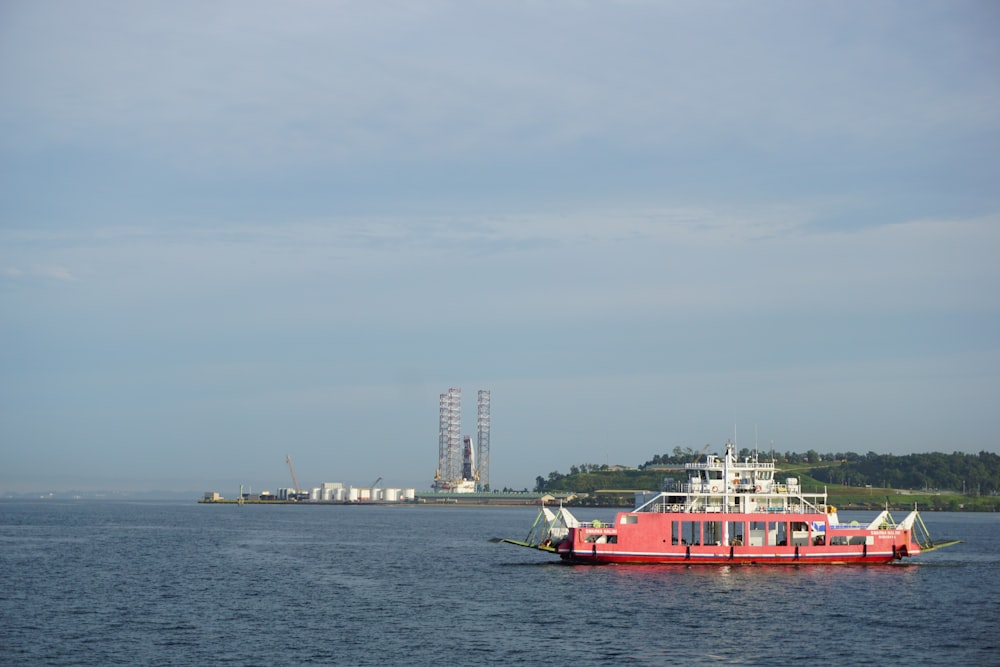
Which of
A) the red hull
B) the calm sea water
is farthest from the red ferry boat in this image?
the calm sea water

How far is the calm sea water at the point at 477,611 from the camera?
5375cm

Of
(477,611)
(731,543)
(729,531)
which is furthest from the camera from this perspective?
(729,531)

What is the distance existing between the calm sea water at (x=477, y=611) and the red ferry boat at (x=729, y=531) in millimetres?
1590

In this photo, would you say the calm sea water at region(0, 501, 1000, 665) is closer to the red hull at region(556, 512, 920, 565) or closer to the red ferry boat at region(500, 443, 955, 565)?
the red hull at region(556, 512, 920, 565)

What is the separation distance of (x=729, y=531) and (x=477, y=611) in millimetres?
31851

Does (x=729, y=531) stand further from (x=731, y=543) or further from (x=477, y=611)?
(x=477, y=611)

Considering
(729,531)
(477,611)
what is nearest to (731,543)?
(729,531)

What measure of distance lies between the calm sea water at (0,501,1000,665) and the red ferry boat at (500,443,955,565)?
5.22 ft

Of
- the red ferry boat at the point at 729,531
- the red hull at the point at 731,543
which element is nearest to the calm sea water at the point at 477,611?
the red hull at the point at 731,543

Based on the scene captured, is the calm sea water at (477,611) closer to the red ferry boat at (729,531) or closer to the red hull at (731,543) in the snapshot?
the red hull at (731,543)

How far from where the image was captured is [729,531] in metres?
90.8

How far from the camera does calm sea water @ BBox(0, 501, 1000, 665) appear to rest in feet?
176

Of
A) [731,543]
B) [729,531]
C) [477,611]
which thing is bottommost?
[477,611]

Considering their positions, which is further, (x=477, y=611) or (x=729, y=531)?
(x=729, y=531)
